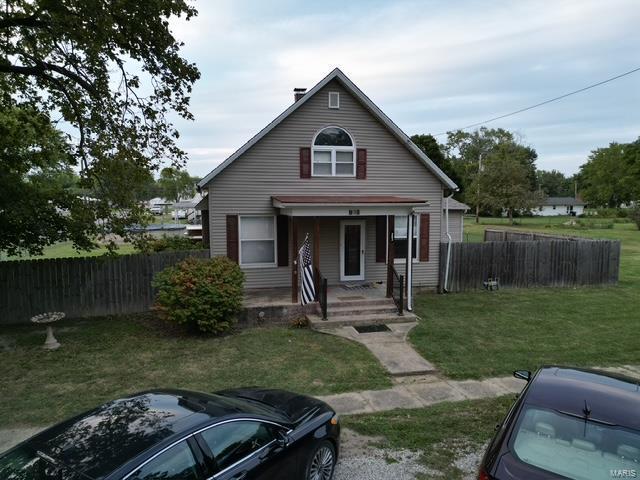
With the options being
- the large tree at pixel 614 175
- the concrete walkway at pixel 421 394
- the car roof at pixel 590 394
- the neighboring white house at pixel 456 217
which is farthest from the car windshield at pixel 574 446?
the large tree at pixel 614 175

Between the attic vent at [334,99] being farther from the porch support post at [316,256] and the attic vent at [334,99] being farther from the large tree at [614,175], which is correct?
the large tree at [614,175]

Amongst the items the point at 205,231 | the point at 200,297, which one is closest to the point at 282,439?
the point at 200,297

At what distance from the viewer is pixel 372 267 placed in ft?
47.8

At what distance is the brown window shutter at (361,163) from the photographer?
13898 mm

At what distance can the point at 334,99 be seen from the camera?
13383 millimetres

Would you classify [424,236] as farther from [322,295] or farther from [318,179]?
[322,295]

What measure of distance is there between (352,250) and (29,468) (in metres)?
11.9

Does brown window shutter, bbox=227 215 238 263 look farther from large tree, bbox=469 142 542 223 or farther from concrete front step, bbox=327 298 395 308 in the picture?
large tree, bbox=469 142 542 223

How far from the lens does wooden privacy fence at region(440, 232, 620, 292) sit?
50.0ft

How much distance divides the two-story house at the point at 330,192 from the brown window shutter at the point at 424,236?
0.11 ft

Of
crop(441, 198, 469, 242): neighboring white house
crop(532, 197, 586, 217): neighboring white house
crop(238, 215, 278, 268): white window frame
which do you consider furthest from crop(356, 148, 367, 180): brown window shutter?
crop(532, 197, 586, 217): neighboring white house

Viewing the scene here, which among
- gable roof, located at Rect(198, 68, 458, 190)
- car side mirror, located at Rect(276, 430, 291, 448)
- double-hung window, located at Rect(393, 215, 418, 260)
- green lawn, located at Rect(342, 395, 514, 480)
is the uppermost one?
gable roof, located at Rect(198, 68, 458, 190)

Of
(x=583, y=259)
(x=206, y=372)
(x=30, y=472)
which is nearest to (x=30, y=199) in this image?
(x=206, y=372)

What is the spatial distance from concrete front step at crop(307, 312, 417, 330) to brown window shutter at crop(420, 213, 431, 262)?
3639 millimetres
